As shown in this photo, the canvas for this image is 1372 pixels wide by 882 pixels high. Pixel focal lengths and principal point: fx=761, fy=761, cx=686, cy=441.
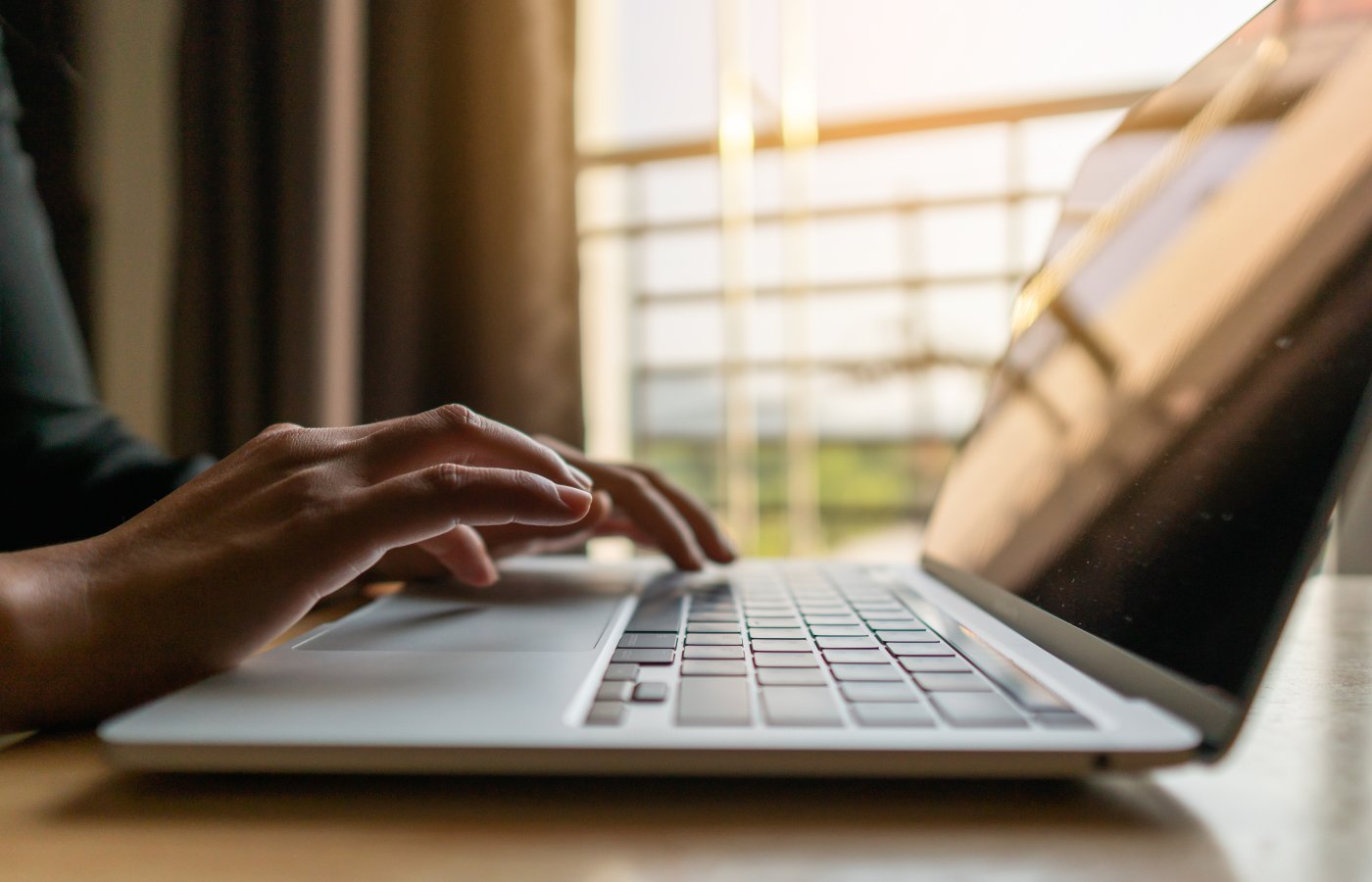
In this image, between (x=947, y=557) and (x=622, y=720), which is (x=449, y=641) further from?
(x=947, y=557)

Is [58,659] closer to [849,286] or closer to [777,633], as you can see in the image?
[777,633]

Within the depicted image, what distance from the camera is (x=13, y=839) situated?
0.71 feet

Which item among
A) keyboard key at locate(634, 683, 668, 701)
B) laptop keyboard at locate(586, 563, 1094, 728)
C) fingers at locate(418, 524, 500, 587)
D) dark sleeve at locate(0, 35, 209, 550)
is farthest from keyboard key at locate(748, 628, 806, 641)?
dark sleeve at locate(0, 35, 209, 550)

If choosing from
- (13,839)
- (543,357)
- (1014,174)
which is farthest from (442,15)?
(13,839)

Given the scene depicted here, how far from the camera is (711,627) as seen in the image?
0.40 meters

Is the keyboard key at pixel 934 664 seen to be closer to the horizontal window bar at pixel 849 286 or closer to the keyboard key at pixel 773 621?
the keyboard key at pixel 773 621

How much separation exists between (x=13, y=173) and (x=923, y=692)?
1.10m

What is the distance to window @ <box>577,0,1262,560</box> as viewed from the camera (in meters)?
1.69

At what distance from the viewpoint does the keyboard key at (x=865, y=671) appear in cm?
29

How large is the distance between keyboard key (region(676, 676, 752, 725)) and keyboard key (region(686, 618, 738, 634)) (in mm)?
98

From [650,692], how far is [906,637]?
0.16 metres

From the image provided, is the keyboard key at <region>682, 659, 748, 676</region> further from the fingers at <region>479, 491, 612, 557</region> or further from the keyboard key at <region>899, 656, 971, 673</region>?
the fingers at <region>479, 491, 612, 557</region>

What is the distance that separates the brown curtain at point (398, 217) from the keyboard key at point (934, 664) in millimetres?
1036

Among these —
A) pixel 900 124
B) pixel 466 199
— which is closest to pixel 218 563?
pixel 466 199
